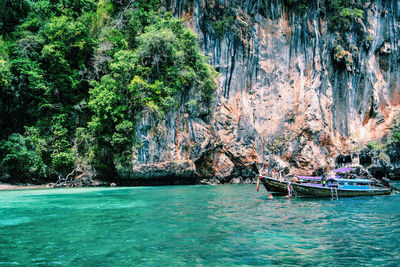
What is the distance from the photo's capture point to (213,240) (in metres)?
7.71

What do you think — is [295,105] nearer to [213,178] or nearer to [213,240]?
[213,178]

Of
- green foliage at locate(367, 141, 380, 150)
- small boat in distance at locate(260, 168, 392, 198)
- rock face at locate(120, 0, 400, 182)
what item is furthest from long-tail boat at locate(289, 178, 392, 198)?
green foliage at locate(367, 141, 380, 150)

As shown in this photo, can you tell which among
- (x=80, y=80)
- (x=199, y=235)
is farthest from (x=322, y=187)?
(x=80, y=80)

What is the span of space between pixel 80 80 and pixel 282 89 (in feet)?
63.1

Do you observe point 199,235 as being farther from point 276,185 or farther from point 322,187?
point 322,187

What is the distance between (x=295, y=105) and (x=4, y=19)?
26.7 meters

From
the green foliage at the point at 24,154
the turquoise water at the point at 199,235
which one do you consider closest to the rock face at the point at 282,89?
the green foliage at the point at 24,154

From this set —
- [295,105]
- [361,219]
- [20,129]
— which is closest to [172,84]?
[20,129]

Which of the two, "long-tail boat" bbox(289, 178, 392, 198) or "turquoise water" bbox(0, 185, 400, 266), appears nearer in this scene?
"turquoise water" bbox(0, 185, 400, 266)

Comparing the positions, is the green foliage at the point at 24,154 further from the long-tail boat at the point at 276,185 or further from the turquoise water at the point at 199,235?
the long-tail boat at the point at 276,185

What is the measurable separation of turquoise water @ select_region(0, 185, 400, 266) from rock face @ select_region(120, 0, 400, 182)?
14.0 meters

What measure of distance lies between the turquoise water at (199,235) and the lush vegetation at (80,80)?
11.8 meters

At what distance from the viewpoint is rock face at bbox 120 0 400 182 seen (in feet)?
93.8

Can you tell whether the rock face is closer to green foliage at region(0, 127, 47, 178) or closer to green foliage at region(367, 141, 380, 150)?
green foliage at region(367, 141, 380, 150)
